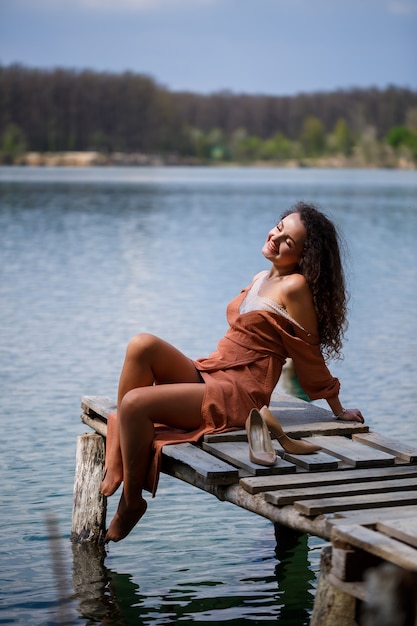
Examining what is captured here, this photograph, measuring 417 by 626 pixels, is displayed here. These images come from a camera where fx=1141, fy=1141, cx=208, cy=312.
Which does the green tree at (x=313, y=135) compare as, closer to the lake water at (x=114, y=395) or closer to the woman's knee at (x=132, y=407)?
the lake water at (x=114, y=395)

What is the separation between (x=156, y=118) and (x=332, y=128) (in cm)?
2312

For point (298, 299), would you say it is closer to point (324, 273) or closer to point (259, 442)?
point (324, 273)

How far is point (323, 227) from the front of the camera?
545cm

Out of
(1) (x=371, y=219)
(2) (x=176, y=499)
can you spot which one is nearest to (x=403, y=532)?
(2) (x=176, y=499)

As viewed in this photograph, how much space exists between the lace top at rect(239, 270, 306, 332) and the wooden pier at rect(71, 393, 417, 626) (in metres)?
0.55

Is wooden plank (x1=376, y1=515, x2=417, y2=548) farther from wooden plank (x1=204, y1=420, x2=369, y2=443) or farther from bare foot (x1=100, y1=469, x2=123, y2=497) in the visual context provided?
bare foot (x1=100, y1=469, x2=123, y2=497)

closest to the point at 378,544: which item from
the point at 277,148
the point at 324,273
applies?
the point at 324,273

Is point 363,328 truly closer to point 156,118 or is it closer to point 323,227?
point 323,227

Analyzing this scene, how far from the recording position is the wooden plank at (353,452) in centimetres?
479

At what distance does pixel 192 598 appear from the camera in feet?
18.1

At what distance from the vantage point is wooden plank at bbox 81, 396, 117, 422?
5809 mm

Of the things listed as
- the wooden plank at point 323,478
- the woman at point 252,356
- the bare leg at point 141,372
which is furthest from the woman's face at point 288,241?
the wooden plank at point 323,478

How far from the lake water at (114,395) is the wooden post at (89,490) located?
0.51ft

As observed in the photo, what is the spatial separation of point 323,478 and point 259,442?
0.31 m
